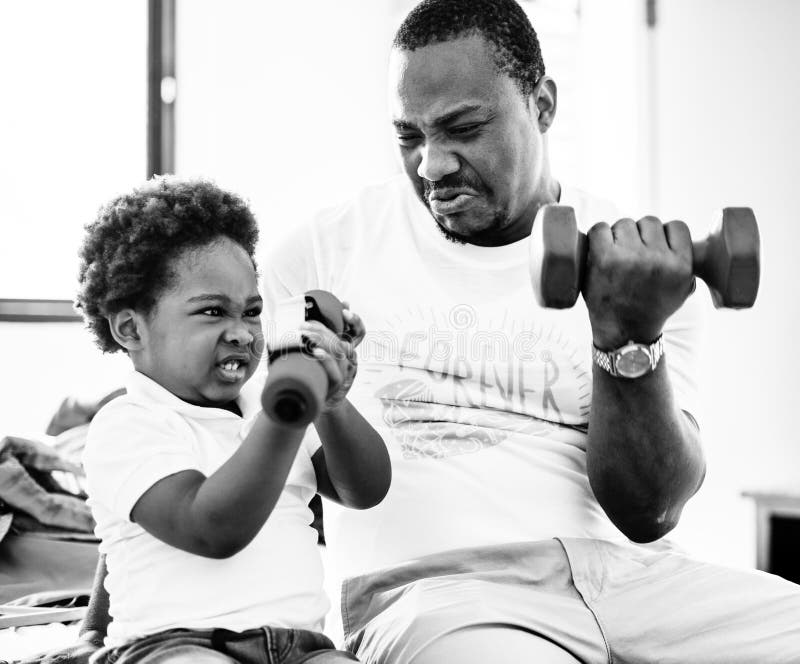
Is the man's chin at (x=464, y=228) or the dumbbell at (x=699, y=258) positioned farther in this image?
the man's chin at (x=464, y=228)

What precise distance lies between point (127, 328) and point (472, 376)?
1.58ft

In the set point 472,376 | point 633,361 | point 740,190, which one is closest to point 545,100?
point 472,376

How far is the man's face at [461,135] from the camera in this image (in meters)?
1.42

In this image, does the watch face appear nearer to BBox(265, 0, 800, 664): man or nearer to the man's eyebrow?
BBox(265, 0, 800, 664): man

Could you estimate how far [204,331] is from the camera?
120 cm

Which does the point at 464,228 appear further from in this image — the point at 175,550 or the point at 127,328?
the point at 175,550

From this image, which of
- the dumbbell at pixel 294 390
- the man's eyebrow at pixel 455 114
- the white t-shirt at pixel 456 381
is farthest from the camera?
the man's eyebrow at pixel 455 114

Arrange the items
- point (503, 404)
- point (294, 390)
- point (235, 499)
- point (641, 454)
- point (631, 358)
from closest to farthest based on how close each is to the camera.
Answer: point (294, 390), point (235, 499), point (631, 358), point (641, 454), point (503, 404)

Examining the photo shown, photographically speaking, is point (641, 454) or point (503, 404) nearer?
point (641, 454)

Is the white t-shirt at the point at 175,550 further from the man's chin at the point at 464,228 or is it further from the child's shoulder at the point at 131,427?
the man's chin at the point at 464,228

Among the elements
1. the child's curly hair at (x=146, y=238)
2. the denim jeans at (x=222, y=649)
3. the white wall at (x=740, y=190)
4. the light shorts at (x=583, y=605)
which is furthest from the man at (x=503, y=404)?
the white wall at (x=740, y=190)

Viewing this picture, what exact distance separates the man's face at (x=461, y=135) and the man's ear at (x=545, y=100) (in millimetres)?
106

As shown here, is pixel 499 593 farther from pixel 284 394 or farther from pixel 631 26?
pixel 631 26

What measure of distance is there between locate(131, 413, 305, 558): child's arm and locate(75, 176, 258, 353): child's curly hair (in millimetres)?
305
